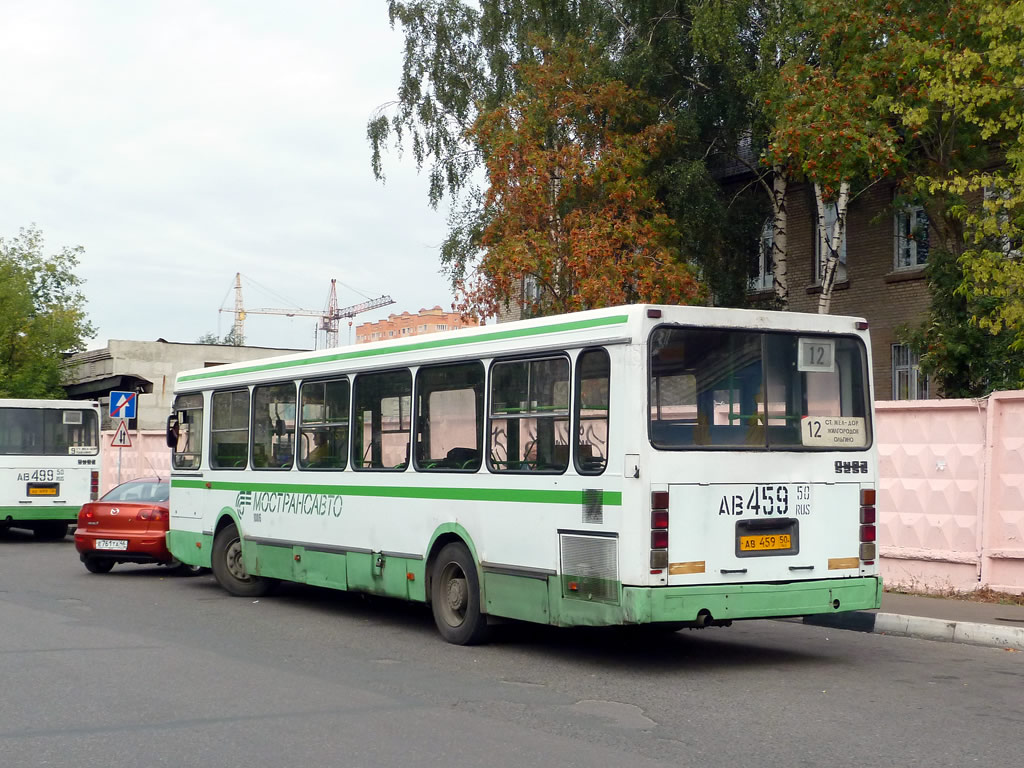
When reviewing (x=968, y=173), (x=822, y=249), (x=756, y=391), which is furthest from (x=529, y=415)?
(x=822, y=249)

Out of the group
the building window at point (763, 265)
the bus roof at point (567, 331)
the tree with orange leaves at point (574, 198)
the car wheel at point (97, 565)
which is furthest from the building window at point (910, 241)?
the bus roof at point (567, 331)

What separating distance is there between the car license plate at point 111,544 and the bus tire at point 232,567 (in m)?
3.50

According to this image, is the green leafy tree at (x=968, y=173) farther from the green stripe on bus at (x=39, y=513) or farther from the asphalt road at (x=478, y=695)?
the green stripe on bus at (x=39, y=513)

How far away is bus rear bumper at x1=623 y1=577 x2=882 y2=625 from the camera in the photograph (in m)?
9.62

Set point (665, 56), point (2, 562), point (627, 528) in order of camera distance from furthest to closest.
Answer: point (665, 56), point (2, 562), point (627, 528)

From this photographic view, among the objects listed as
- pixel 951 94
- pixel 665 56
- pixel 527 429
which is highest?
pixel 665 56

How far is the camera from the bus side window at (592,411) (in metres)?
10.1

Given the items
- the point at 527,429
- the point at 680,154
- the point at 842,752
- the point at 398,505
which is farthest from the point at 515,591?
the point at 680,154

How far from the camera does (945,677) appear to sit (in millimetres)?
9984

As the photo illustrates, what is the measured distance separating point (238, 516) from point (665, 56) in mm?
17853

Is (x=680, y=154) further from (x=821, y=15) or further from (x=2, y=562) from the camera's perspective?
(x=2, y=562)

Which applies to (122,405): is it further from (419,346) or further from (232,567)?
(419,346)

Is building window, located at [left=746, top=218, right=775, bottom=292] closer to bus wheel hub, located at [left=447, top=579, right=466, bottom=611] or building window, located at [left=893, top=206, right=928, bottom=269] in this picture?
building window, located at [left=893, top=206, right=928, bottom=269]

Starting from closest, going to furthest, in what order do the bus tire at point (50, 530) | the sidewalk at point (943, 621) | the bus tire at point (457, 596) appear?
the bus tire at point (457, 596) < the sidewalk at point (943, 621) < the bus tire at point (50, 530)
